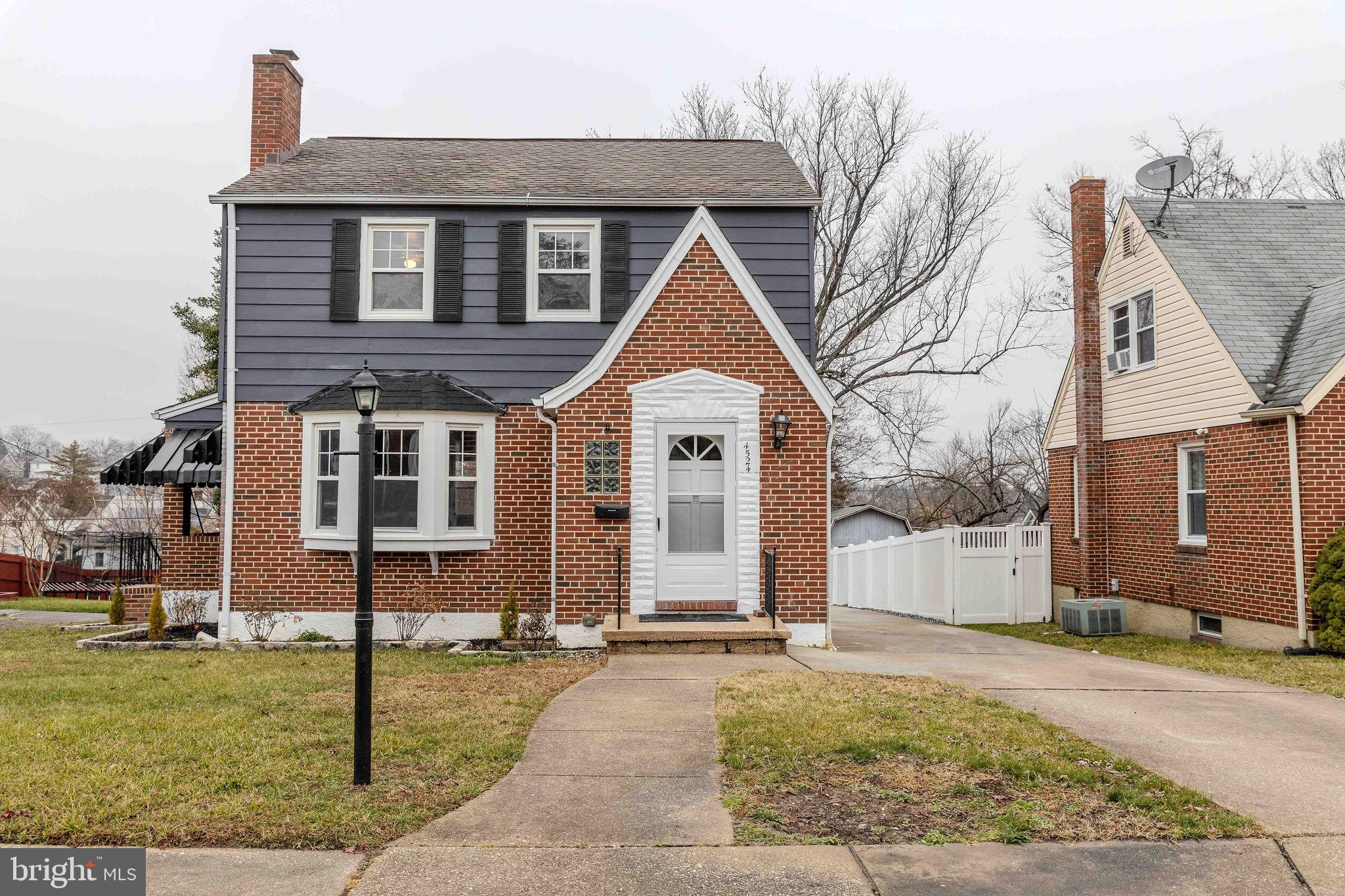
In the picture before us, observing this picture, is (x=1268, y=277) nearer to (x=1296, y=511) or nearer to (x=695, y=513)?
(x=1296, y=511)

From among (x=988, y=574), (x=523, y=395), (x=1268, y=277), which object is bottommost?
(x=988, y=574)

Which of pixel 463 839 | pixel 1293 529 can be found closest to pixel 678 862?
pixel 463 839

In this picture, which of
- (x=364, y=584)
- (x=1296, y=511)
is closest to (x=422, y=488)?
(x=364, y=584)

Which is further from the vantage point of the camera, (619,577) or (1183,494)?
(1183,494)

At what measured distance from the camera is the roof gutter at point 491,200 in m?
12.6

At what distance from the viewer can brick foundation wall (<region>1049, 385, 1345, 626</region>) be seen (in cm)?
1218

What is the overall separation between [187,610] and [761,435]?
855cm

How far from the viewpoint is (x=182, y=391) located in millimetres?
31891

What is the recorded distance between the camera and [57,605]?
22000 mm

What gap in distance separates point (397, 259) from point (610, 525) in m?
4.76

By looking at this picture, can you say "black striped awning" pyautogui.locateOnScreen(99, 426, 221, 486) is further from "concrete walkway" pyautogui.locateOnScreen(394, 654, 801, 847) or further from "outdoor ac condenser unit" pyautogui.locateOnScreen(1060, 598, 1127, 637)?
"outdoor ac condenser unit" pyautogui.locateOnScreen(1060, 598, 1127, 637)

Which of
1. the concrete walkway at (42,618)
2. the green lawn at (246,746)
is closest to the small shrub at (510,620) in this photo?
the green lawn at (246,746)

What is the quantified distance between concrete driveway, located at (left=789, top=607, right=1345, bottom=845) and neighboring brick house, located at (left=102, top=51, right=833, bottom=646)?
7.17 feet

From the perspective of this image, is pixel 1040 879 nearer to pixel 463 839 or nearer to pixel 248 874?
pixel 463 839
